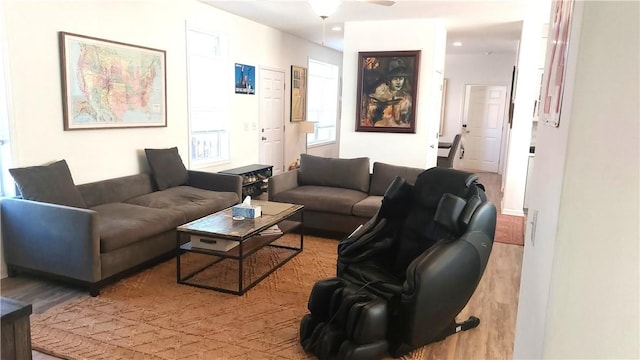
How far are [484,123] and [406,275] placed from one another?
27.2 ft

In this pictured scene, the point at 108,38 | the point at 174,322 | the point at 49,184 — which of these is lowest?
the point at 174,322

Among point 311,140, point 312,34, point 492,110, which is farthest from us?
point 492,110

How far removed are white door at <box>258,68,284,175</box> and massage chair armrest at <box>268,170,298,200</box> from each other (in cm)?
202

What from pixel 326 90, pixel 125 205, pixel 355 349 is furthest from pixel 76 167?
pixel 326 90

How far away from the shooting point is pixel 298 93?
8.23 m

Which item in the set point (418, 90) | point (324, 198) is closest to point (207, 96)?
point (324, 198)

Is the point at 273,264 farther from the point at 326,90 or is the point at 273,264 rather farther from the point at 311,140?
the point at 326,90

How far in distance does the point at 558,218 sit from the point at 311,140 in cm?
822

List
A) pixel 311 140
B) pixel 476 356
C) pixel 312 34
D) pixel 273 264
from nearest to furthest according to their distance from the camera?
pixel 476 356
pixel 273 264
pixel 312 34
pixel 311 140

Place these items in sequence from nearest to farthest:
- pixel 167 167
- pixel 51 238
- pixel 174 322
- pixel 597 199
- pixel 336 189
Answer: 1. pixel 597 199
2. pixel 174 322
3. pixel 51 238
4. pixel 167 167
5. pixel 336 189

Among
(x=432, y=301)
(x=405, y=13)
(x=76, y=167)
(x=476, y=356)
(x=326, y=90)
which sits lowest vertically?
(x=476, y=356)

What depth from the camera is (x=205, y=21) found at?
5.57 m

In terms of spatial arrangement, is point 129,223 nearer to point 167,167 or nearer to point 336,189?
point 167,167

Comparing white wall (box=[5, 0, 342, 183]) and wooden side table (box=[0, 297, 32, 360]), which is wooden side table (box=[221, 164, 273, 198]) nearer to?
white wall (box=[5, 0, 342, 183])
